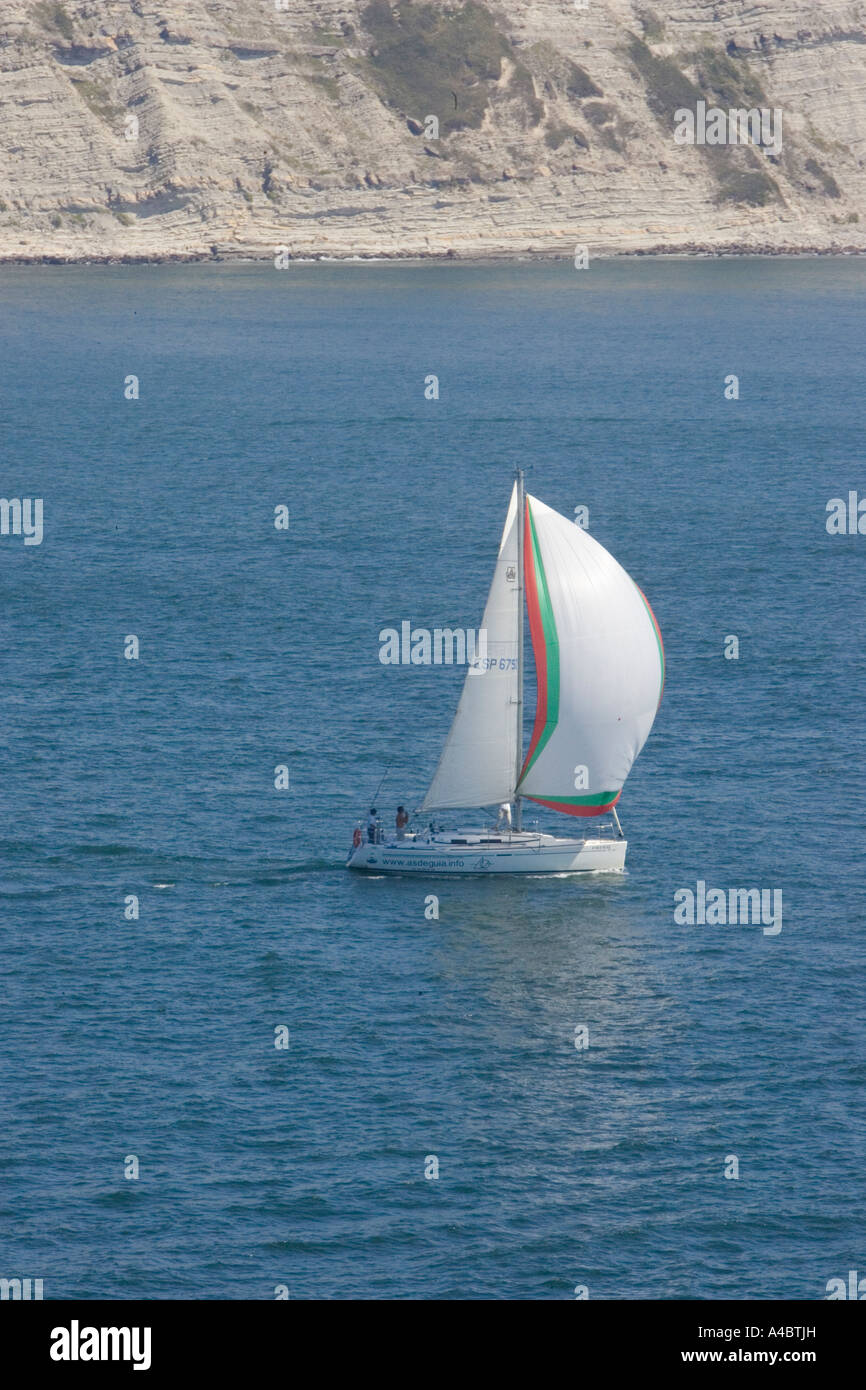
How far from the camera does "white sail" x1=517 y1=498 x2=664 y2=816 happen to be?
67.7 meters

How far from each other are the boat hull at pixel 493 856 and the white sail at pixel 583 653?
2.62 metres

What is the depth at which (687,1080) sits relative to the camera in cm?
5472

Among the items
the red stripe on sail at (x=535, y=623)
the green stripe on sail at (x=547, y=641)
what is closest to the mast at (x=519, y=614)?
the red stripe on sail at (x=535, y=623)

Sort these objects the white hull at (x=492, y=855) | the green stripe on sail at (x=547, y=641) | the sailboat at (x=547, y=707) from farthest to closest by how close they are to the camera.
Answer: the green stripe on sail at (x=547, y=641) < the sailboat at (x=547, y=707) < the white hull at (x=492, y=855)

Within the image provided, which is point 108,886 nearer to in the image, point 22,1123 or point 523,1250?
point 22,1123

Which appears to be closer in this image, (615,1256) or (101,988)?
(615,1256)

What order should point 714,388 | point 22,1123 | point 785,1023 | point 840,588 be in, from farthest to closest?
1. point 714,388
2. point 840,588
3. point 785,1023
4. point 22,1123

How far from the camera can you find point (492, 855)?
221 feet

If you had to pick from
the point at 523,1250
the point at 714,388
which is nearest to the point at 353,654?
the point at 523,1250

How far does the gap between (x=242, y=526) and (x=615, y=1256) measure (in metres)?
80.0

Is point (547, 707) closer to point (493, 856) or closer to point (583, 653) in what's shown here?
point (583, 653)

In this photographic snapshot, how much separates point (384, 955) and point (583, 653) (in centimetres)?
1279

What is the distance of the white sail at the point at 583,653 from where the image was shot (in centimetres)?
6769

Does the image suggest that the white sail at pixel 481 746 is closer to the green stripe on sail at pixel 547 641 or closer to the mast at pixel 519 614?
the mast at pixel 519 614
